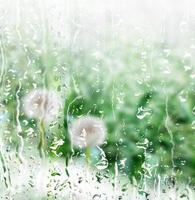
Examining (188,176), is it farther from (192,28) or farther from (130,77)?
(192,28)

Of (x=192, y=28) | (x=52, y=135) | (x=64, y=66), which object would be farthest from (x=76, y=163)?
(x=192, y=28)

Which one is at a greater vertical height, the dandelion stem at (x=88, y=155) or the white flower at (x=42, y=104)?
the white flower at (x=42, y=104)

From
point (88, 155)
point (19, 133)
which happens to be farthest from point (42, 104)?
point (88, 155)

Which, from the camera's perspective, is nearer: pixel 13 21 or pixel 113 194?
pixel 113 194

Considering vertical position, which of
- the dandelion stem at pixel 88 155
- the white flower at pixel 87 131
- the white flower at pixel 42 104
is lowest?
the dandelion stem at pixel 88 155

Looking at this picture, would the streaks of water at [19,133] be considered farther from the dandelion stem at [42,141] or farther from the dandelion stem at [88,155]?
the dandelion stem at [88,155]

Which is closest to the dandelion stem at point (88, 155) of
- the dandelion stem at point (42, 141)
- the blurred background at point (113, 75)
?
the blurred background at point (113, 75)

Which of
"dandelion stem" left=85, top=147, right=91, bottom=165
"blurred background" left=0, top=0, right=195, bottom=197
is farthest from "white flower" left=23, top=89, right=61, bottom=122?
"dandelion stem" left=85, top=147, right=91, bottom=165
